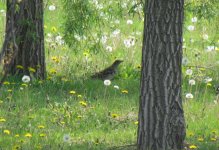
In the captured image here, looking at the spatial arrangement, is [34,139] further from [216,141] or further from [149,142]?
[216,141]

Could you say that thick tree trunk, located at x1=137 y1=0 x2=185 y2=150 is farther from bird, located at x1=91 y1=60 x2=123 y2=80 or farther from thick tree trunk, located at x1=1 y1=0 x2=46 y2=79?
bird, located at x1=91 y1=60 x2=123 y2=80

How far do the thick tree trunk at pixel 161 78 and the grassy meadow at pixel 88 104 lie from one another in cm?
50

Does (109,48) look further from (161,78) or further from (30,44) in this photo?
(161,78)

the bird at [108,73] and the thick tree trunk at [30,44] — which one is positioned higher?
the thick tree trunk at [30,44]

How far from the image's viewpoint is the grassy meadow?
738 cm

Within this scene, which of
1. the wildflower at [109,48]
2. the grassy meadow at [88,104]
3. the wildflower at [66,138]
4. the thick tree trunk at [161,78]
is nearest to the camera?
the thick tree trunk at [161,78]

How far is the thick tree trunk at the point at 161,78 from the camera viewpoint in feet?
20.7

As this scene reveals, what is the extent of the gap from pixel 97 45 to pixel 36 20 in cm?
101

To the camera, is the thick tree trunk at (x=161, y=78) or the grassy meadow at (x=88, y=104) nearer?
the thick tree trunk at (x=161, y=78)

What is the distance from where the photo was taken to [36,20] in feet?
31.8

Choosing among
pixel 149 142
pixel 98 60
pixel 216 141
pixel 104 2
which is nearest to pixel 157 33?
pixel 149 142

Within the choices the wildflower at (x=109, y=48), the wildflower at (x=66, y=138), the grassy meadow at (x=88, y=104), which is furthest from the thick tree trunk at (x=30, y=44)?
the wildflower at (x=66, y=138)

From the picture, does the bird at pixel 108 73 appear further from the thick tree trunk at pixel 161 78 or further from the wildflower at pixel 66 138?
the thick tree trunk at pixel 161 78

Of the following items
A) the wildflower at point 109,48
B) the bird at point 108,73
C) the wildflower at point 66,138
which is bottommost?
the wildflower at point 66,138
